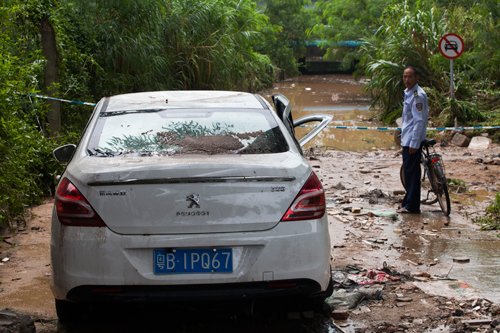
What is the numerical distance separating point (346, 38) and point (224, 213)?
3549cm

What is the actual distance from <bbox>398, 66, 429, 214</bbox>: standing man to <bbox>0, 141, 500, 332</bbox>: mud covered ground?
287 mm

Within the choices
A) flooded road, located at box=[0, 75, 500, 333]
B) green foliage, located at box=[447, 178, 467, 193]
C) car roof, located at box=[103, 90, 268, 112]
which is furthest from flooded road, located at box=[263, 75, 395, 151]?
car roof, located at box=[103, 90, 268, 112]

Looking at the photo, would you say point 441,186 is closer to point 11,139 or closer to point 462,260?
point 462,260

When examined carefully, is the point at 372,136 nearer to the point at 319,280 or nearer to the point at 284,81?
the point at 319,280

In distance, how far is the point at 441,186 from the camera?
920 cm

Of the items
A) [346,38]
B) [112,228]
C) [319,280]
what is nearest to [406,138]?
[319,280]

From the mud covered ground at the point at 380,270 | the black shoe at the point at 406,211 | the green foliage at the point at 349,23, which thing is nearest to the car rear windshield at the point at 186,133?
the mud covered ground at the point at 380,270

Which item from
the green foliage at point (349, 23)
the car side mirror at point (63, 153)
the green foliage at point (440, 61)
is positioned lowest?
the green foliage at point (349, 23)

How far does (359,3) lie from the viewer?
39.3 m

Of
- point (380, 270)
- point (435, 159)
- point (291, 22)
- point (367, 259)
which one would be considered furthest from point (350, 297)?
point (291, 22)

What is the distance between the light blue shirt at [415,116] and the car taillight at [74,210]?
553cm

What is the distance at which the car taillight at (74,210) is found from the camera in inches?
170

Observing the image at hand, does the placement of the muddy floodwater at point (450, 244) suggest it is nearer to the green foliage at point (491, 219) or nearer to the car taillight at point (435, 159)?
the green foliage at point (491, 219)

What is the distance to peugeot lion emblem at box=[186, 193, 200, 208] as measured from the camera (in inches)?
169
